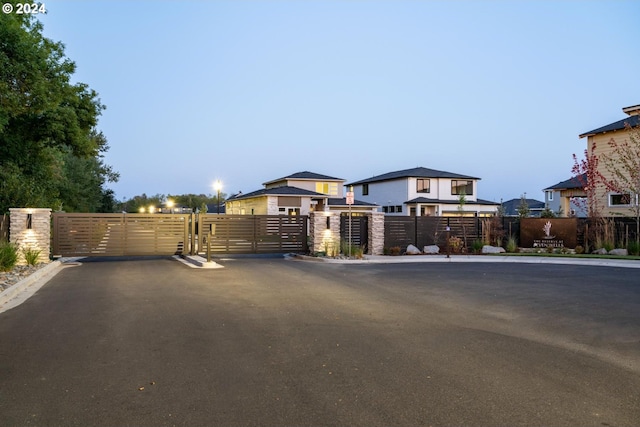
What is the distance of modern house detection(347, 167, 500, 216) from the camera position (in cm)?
5081

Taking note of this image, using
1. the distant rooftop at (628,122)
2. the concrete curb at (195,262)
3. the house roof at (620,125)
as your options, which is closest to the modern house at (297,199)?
the concrete curb at (195,262)

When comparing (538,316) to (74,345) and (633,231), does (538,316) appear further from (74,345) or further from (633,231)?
(633,231)

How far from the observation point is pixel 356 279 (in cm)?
1446

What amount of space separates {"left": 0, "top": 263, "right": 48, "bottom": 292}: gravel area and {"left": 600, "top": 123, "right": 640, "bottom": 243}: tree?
26458mm

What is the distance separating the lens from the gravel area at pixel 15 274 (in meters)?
12.2

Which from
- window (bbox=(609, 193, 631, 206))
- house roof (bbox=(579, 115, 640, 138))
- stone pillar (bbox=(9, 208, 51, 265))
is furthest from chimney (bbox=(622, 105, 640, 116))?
stone pillar (bbox=(9, 208, 51, 265))

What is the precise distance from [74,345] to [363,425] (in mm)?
4645

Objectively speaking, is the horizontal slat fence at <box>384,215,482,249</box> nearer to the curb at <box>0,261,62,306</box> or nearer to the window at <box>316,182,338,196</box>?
the curb at <box>0,261,62,306</box>

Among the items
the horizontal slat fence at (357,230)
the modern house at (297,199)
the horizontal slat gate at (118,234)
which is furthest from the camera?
the modern house at (297,199)

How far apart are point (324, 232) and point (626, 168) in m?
17.6

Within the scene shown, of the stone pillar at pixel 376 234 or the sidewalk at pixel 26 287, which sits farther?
the stone pillar at pixel 376 234

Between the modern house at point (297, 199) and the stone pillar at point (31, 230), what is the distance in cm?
2190

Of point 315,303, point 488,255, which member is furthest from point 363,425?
point 488,255

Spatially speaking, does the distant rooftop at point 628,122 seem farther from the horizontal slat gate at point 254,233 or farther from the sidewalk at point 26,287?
the sidewalk at point 26,287
